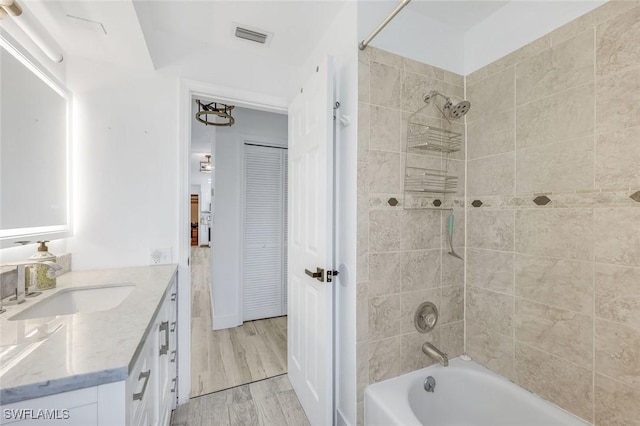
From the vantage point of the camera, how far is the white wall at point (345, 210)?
4.69 feet

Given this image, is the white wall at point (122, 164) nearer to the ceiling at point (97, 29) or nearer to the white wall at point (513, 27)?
the ceiling at point (97, 29)

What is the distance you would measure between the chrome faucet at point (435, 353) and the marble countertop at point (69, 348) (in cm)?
144

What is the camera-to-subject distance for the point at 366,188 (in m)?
1.43

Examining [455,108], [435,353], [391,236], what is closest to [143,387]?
[391,236]

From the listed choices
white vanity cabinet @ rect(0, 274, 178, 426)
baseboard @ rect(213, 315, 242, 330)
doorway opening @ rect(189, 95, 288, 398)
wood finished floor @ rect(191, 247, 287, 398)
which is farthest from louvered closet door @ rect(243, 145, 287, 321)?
white vanity cabinet @ rect(0, 274, 178, 426)

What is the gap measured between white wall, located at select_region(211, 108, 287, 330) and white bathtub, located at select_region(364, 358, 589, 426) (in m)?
2.01

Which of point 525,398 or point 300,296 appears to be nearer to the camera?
point 525,398

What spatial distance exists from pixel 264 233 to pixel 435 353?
2191 millimetres

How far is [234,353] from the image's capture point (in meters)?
2.45

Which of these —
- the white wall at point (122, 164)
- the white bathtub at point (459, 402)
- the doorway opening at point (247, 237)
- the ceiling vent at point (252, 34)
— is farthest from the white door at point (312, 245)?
the doorway opening at point (247, 237)

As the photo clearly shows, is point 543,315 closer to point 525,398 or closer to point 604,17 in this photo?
point 525,398

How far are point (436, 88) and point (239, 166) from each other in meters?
2.14

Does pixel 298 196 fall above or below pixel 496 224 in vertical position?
above


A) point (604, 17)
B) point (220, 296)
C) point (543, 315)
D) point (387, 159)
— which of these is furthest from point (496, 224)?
point (220, 296)
